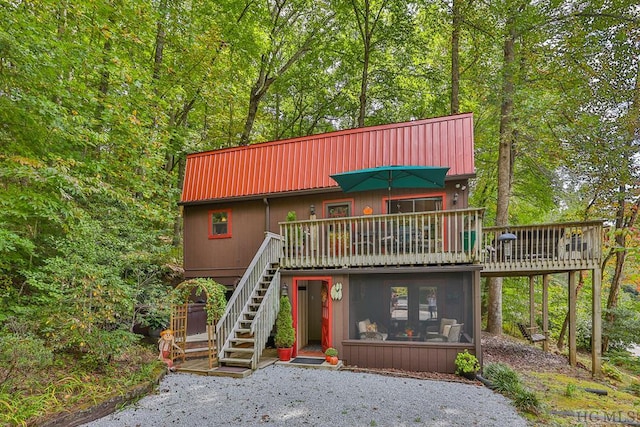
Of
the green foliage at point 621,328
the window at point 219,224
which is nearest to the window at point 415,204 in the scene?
the window at point 219,224

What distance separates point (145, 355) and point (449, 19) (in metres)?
14.1

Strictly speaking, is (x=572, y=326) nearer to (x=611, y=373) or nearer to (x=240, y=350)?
(x=611, y=373)

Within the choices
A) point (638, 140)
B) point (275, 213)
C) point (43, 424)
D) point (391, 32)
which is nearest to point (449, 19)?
point (391, 32)

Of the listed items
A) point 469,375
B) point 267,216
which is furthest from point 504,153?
point 267,216

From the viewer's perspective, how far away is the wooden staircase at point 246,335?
7168 millimetres

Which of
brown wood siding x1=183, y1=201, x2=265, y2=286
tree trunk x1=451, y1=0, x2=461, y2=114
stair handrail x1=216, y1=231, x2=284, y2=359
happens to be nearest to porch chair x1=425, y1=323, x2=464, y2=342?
stair handrail x1=216, y1=231, x2=284, y2=359

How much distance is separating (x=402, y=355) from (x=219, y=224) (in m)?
6.52

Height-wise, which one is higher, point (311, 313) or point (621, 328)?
point (311, 313)

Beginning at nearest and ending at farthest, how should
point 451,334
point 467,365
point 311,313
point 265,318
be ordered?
point 467,365
point 451,334
point 265,318
point 311,313

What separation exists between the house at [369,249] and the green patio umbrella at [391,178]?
0.07 metres

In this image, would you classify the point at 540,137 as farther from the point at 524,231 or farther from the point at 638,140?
the point at 524,231

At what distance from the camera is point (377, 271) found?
25.1ft

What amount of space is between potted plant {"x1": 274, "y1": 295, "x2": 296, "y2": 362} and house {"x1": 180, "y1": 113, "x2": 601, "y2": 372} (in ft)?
0.89

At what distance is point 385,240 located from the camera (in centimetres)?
770
